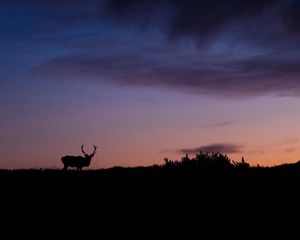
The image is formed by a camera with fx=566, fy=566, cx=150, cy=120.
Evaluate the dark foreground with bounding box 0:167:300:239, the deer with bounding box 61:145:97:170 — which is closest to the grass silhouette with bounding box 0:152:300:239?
the dark foreground with bounding box 0:167:300:239

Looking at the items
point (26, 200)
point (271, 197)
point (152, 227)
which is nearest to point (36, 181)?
point (26, 200)

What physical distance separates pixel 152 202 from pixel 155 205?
38 cm

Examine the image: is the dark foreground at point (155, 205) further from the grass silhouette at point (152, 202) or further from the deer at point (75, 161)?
the deer at point (75, 161)

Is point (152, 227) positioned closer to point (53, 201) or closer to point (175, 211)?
point (175, 211)

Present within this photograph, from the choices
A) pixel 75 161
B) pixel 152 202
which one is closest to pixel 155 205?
pixel 152 202

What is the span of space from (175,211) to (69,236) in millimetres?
4236

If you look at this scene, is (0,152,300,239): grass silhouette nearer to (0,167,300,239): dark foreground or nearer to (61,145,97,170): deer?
(0,167,300,239): dark foreground

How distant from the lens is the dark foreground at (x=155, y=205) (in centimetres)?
1811

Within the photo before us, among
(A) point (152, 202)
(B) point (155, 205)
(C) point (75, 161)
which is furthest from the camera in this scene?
(C) point (75, 161)

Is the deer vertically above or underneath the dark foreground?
above

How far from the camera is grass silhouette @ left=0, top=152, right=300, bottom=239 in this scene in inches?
722

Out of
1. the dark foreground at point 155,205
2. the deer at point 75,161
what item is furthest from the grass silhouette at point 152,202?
the deer at point 75,161

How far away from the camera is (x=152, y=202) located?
68.2 feet

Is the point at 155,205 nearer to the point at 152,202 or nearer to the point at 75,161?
the point at 152,202
